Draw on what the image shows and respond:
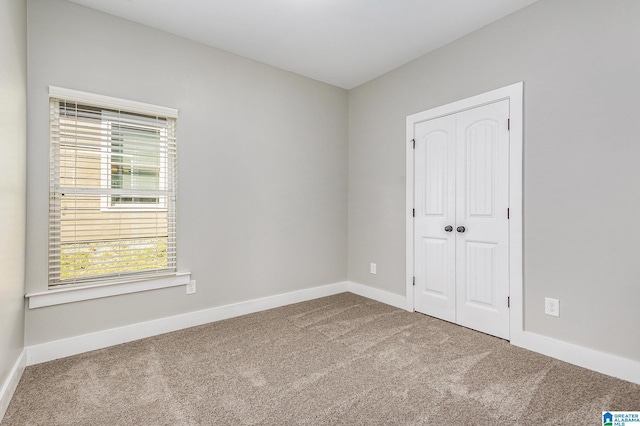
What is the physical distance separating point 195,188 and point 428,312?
2.59 metres

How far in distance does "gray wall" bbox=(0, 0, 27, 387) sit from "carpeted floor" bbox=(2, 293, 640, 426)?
0.39 meters

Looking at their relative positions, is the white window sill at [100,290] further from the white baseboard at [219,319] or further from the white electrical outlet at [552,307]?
the white electrical outlet at [552,307]

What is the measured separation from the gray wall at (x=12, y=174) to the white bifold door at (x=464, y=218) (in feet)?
10.4

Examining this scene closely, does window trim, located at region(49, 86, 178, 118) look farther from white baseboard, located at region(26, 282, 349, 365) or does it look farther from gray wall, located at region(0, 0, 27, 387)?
white baseboard, located at region(26, 282, 349, 365)

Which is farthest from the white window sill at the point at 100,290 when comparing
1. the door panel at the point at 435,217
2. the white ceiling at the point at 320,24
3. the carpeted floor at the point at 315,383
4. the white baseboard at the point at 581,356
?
the white baseboard at the point at 581,356

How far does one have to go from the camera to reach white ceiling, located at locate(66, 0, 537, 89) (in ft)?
8.00

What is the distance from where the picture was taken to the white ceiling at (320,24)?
2.44m

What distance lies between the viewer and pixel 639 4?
6.47 ft

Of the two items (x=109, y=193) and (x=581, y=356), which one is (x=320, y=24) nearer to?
(x=109, y=193)

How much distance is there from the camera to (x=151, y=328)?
272 cm

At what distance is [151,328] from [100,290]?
1.73ft

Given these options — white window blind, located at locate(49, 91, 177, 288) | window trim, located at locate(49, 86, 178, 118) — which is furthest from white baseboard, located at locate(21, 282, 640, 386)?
window trim, located at locate(49, 86, 178, 118)

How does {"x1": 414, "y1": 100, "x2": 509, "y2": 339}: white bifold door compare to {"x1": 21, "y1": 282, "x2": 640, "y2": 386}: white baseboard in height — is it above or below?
above

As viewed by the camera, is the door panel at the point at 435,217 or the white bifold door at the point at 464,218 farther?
the door panel at the point at 435,217
